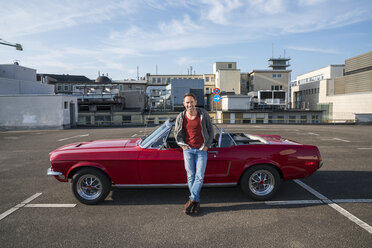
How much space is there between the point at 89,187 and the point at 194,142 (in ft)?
6.98

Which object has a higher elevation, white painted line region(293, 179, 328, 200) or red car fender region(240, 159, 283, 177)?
red car fender region(240, 159, 283, 177)

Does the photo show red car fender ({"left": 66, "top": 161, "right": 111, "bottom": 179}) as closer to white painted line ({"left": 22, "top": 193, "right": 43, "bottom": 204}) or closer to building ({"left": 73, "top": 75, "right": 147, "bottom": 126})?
white painted line ({"left": 22, "top": 193, "right": 43, "bottom": 204})

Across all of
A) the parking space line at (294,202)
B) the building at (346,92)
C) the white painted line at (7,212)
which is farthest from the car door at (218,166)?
the building at (346,92)

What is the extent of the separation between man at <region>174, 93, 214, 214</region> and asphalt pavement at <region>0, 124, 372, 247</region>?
18.8 inches

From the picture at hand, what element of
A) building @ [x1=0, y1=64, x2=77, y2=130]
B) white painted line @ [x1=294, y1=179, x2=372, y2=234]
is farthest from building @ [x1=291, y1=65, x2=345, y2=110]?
white painted line @ [x1=294, y1=179, x2=372, y2=234]

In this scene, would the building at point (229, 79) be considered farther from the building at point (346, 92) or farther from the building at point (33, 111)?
the building at point (33, 111)

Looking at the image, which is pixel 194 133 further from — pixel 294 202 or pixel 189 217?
pixel 294 202

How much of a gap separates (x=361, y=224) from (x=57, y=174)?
193 inches

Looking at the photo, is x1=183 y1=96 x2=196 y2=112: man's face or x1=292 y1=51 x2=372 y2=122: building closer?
x1=183 y1=96 x2=196 y2=112: man's face

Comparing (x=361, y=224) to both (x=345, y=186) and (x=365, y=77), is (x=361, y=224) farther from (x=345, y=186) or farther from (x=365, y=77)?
(x=365, y=77)

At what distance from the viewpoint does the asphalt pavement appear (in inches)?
119

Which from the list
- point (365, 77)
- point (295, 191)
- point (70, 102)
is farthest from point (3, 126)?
point (365, 77)

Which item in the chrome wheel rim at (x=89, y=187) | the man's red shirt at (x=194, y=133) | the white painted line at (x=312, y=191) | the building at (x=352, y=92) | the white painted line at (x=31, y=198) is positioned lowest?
the white painted line at (x=31, y=198)

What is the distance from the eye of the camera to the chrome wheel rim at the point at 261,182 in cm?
422
